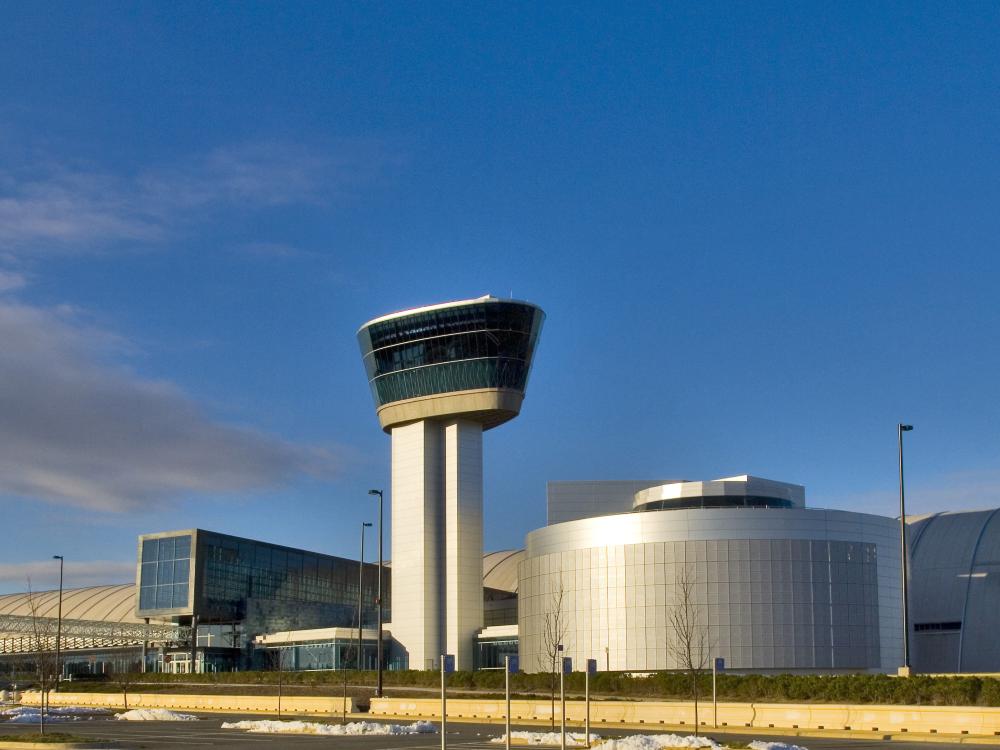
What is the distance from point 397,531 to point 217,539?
19443 millimetres

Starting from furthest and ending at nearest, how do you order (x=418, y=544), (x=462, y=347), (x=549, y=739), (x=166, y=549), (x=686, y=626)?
(x=166, y=549), (x=418, y=544), (x=462, y=347), (x=686, y=626), (x=549, y=739)

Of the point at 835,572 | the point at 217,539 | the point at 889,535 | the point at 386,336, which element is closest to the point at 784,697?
the point at 835,572

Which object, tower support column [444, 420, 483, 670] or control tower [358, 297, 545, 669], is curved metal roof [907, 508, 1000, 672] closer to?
tower support column [444, 420, 483, 670]

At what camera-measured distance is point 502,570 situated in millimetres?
142250

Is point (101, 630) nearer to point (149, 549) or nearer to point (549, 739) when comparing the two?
point (149, 549)

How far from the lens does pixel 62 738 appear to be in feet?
134

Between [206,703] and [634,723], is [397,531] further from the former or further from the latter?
[634,723]

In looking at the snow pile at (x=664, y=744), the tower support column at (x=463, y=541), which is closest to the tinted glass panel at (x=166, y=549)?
the tower support column at (x=463, y=541)

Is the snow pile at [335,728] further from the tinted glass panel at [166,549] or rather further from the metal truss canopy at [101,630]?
the metal truss canopy at [101,630]

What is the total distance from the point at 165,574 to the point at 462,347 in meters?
36.1

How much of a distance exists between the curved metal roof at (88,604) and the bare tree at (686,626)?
78.8 meters

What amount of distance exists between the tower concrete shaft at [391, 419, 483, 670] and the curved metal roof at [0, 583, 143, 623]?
53915 millimetres

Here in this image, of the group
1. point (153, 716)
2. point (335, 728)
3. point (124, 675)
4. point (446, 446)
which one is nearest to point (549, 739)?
point (335, 728)

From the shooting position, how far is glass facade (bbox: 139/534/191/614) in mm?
108688
